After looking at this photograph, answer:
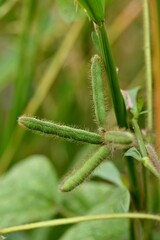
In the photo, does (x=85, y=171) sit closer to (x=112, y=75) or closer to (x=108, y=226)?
(x=112, y=75)

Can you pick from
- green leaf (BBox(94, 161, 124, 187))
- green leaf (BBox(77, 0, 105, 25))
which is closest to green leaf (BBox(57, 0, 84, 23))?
green leaf (BBox(77, 0, 105, 25))

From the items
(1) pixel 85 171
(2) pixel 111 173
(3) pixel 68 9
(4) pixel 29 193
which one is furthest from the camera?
(4) pixel 29 193

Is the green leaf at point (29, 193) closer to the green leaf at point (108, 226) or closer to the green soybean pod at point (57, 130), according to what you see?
the green leaf at point (108, 226)

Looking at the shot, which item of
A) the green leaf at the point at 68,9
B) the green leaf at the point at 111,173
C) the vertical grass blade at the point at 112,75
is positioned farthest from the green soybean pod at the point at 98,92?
→ the green leaf at the point at 111,173

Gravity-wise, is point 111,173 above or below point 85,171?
below

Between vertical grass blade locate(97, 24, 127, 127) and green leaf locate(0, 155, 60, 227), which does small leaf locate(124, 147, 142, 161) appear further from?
green leaf locate(0, 155, 60, 227)

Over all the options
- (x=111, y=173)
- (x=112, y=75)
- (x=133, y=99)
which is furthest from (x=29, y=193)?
(x=112, y=75)
